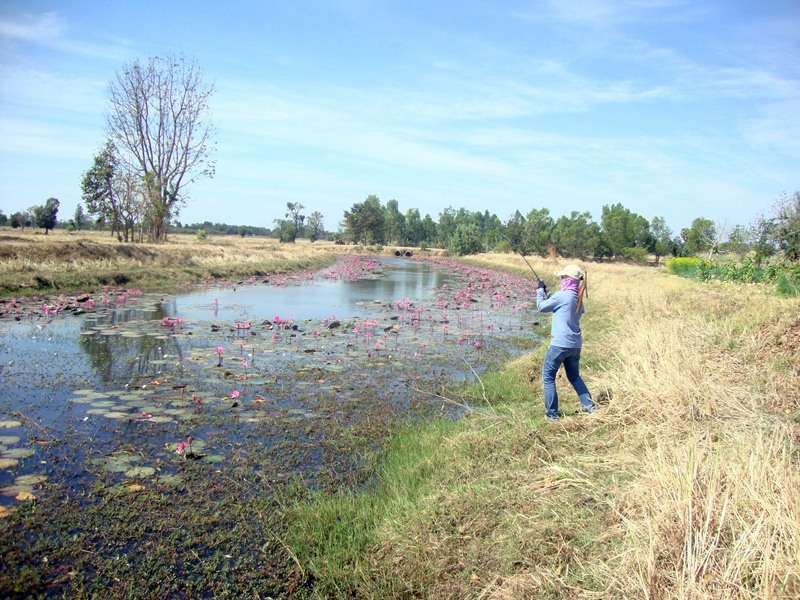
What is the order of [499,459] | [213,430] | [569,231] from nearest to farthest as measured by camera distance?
[499,459] < [213,430] < [569,231]

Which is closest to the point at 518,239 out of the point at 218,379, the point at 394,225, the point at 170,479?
the point at 218,379

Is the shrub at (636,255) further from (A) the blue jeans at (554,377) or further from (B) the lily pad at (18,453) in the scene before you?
(B) the lily pad at (18,453)

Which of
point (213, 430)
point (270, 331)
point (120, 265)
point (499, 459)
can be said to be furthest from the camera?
point (120, 265)

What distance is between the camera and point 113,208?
35.1m

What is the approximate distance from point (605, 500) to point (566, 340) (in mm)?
2312

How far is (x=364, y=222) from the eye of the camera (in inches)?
3487

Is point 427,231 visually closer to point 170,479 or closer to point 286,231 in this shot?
point 286,231

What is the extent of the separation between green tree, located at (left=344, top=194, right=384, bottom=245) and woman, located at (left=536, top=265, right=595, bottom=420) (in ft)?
276

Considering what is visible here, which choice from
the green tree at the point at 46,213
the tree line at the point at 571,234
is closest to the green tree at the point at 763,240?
the tree line at the point at 571,234

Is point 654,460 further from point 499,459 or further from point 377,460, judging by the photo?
point 377,460

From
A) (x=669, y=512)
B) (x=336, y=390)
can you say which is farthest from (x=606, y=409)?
(x=336, y=390)

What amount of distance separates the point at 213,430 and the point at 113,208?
1381 inches

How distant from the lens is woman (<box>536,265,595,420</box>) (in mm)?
5359

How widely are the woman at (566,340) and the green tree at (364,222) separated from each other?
276 ft
